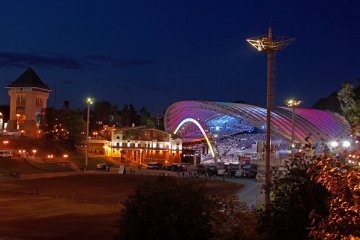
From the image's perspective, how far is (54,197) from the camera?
4178 centimetres

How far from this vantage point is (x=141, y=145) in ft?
333

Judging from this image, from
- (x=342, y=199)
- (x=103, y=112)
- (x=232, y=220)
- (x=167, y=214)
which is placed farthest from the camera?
(x=103, y=112)

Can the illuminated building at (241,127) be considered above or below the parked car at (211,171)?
above

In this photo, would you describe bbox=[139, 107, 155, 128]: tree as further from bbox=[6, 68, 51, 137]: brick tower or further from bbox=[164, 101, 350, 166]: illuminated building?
bbox=[6, 68, 51, 137]: brick tower

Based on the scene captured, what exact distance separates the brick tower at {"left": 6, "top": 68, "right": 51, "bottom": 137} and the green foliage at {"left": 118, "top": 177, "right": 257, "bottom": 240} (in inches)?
3749

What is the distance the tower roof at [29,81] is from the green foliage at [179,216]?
325 ft

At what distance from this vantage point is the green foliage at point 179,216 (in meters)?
13.9

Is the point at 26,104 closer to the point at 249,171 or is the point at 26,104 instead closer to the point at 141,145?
the point at 141,145

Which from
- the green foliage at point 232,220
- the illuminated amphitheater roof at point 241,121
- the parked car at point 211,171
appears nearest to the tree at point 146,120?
the illuminated amphitheater roof at point 241,121

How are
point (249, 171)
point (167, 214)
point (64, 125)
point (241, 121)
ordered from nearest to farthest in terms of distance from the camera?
point (167, 214)
point (249, 171)
point (64, 125)
point (241, 121)

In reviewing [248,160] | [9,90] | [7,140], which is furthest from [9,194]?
[9,90]

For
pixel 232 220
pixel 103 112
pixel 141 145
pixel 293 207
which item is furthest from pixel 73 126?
pixel 293 207

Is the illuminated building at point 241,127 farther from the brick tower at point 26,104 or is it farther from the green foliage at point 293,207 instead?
the green foliage at point 293,207

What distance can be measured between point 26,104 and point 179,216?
98762 mm
